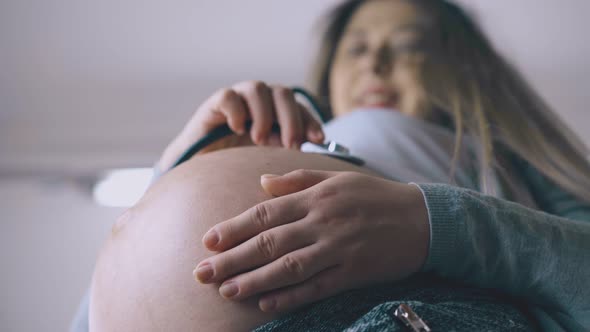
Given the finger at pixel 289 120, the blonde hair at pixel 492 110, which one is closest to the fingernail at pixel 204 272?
the finger at pixel 289 120

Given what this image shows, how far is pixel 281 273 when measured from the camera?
1.37 ft

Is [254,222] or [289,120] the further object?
[289,120]

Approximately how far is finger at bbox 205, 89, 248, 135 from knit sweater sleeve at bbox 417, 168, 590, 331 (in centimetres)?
31

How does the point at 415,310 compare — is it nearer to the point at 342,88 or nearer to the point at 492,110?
the point at 492,110

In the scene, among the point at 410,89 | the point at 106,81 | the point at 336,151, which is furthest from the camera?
the point at 106,81

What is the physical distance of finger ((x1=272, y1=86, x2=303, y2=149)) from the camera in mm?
697

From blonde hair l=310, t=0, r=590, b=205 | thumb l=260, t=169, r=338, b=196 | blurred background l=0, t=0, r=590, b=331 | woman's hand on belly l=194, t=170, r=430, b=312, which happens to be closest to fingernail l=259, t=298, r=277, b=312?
woman's hand on belly l=194, t=170, r=430, b=312

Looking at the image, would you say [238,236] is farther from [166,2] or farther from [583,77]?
[583,77]

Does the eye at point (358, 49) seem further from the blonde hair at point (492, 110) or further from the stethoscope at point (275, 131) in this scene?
the stethoscope at point (275, 131)

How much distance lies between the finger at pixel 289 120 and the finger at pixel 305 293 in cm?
29

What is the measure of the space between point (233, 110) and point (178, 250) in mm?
275

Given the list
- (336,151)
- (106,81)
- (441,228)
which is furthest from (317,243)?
(106,81)

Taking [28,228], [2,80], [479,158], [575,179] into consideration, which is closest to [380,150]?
[479,158]

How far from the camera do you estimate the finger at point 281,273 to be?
0.42 metres
